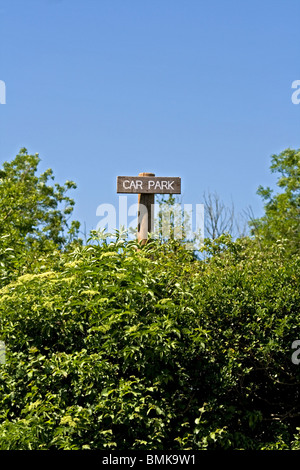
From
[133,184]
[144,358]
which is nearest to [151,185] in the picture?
[133,184]

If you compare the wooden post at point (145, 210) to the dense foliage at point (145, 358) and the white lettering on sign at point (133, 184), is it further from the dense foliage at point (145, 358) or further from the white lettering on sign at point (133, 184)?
the dense foliage at point (145, 358)

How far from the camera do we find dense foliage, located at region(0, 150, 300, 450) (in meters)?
5.19

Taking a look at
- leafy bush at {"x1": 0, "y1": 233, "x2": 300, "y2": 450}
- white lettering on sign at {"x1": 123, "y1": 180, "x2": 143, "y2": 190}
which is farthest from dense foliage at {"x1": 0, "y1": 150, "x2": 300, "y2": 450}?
white lettering on sign at {"x1": 123, "y1": 180, "x2": 143, "y2": 190}

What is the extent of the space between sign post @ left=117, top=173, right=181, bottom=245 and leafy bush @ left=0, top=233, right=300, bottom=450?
3743 mm

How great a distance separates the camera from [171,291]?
19.5 ft

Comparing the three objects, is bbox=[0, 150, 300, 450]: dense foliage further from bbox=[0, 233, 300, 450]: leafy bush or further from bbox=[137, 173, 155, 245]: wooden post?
bbox=[137, 173, 155, 245]: wooden post

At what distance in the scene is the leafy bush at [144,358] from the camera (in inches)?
204

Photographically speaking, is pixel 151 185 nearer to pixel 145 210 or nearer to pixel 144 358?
pixel 145 210

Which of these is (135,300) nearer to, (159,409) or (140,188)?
(159,409)

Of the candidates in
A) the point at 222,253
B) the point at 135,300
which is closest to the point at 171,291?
the point at 135,300

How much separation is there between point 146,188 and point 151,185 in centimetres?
10

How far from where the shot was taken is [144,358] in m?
5.25
